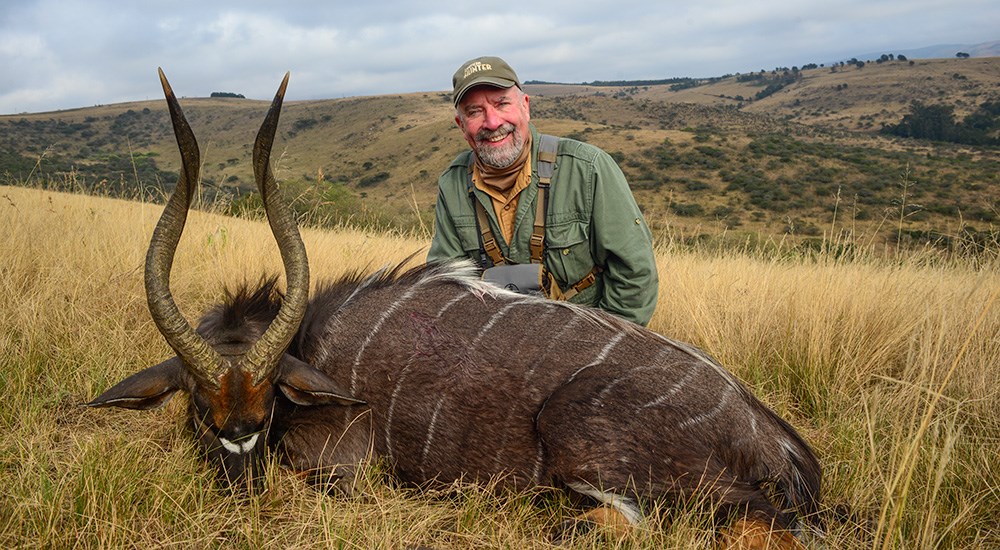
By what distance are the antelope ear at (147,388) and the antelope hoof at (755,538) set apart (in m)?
2.33

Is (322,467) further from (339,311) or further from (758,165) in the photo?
(758,165)

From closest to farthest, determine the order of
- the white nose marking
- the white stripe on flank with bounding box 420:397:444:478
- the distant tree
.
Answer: the white nose marking
the white stripe on flank with bounding box 420:397:444:478
the distant tree

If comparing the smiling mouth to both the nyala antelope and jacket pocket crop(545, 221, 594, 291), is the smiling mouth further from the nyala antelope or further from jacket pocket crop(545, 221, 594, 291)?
the nyala antelope

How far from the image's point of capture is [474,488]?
2.89 m

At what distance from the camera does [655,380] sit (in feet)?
9.36

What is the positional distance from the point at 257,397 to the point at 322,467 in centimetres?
55

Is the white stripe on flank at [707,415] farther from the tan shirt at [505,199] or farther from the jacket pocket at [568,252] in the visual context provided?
the tan shirt at [505,199]

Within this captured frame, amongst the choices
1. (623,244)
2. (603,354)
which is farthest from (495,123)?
(603,354)

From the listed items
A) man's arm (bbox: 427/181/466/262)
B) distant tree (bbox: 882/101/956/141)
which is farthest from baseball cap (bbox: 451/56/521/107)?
A: distant tree (bbox: 882/101/956/141)

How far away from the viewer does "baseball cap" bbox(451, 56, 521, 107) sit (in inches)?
157

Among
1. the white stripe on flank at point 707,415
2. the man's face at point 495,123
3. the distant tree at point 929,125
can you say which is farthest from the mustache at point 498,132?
the distant tree at point 929,125

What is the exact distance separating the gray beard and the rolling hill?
209cm

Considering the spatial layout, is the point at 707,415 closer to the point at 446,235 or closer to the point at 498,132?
the point at 498,132

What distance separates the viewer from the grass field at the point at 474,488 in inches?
96.0
